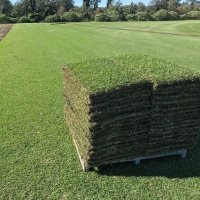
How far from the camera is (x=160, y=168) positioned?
716cm

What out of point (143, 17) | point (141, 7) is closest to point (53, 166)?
point (143, 17)

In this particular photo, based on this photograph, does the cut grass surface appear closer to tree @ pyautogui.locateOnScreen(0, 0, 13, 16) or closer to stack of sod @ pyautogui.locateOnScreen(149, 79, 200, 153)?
stack of sod @ pyautogui.locateOnScreen(149, 79, 200, 153)

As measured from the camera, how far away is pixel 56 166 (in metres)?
7.25

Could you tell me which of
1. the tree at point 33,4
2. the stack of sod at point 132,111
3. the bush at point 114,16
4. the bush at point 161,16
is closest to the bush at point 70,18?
the bush at point 114,16

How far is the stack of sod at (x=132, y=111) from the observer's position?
259 inches

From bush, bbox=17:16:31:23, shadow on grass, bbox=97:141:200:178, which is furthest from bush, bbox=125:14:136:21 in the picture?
shadow on grass, bbox=97:141:200:178

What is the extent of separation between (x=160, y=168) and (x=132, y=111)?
1.27 m

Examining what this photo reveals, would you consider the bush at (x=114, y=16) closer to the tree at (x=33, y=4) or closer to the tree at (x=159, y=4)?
the tree at (x=159, y=4)

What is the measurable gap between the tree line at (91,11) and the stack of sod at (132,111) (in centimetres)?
5301

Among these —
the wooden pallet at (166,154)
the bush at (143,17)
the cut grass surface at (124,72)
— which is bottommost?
the bush at (143,17)

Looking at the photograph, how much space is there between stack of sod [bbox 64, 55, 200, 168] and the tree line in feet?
174

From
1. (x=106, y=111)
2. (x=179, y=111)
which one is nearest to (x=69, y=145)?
(x=106, y=111)

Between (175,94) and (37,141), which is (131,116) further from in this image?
(37,141)

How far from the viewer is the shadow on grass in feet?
22.9
